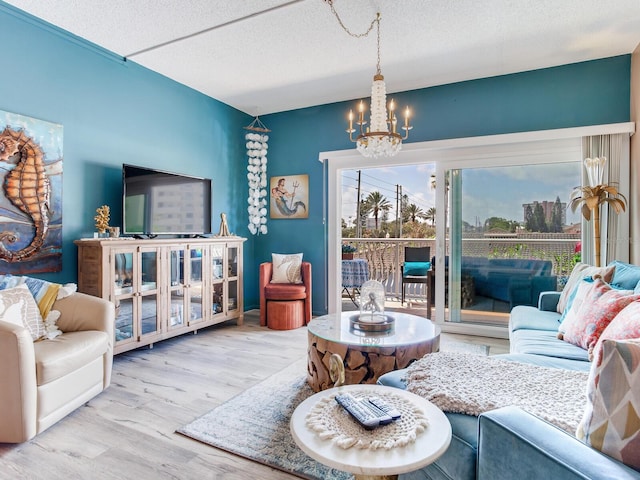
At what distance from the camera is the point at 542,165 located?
3.91m

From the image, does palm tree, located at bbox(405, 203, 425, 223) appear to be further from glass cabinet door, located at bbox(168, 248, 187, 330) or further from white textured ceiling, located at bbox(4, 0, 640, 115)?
glass cabinet door, located at bbox(168, 248, 187, 330)

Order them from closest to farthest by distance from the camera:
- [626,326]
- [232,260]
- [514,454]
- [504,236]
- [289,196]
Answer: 1. [514,454]
2. [626,326]
3. [504,236]
4. [232,260]
5. [289,196]

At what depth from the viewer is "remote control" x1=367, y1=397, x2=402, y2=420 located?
1.21m

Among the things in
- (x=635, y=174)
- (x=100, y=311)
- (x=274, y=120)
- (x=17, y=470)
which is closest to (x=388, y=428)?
(x=17, y=470)

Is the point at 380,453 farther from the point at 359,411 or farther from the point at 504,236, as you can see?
the point at 504,236

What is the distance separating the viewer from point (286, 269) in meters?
4.70

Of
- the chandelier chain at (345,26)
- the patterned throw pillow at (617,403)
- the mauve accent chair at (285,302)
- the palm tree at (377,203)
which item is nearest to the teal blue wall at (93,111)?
the mauve accent chair at (285,302)

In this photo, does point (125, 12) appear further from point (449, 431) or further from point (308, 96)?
point (449, 431)

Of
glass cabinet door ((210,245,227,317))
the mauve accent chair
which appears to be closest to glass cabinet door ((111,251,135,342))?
glass cabinet door ((210,245,227,317))

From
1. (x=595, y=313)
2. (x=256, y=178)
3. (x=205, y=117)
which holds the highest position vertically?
(x=205, y=117)

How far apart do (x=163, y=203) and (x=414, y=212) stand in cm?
460

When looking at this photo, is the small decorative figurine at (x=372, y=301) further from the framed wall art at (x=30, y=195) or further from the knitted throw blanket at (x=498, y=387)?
the framed wall art at (x=30, y=195)

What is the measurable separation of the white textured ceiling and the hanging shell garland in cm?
97

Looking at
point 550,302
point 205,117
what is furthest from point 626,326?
point 205,117
